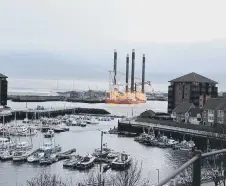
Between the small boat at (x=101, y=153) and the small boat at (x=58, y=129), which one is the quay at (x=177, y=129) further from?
the small boat at (x=101, y=153)

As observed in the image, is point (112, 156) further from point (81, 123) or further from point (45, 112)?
point (45, 112)

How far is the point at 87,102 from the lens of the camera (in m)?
38.5

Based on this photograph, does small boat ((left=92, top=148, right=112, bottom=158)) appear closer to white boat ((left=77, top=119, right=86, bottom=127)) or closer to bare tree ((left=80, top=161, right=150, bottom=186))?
bare tree ((left=80, top=161, right=150, bottom=186))

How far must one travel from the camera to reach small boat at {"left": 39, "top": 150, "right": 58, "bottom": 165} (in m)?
9.12

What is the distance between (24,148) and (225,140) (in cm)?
520

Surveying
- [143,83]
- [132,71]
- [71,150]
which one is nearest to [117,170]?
[71,150]

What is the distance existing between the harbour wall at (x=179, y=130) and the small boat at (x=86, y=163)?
3.85m

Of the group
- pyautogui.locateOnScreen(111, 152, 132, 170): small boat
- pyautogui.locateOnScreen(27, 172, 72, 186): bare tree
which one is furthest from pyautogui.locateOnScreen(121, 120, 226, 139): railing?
pyautogui.locateOnScreen(27, 172, 72, 186): bare tree

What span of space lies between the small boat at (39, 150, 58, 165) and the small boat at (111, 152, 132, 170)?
1.45 m

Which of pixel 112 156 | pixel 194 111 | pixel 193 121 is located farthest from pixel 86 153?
pixel 194 111

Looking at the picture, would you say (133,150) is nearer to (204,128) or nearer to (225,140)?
(225,140)

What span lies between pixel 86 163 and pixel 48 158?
110 centimetres

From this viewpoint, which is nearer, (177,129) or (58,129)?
(177,129)

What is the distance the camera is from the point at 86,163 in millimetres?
8750
